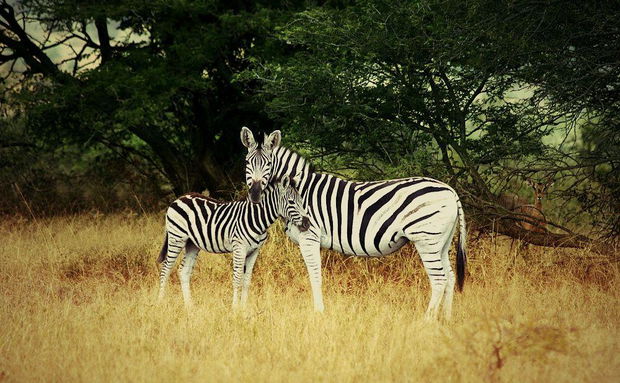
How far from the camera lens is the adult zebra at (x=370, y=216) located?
310 inches

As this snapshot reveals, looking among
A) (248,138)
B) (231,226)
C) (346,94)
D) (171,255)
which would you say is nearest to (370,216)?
(248,138)

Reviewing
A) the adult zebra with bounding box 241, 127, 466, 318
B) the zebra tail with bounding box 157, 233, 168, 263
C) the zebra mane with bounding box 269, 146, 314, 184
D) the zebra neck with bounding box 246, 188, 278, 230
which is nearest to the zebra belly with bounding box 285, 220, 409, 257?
the adult zebra with bounding box 241, 127, 466, 318

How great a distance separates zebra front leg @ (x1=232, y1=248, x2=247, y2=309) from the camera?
334 inches

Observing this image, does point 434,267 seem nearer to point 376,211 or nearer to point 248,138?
point 376,211

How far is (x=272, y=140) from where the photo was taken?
8375 mm

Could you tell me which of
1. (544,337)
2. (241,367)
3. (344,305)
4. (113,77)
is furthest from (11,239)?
(544,337)

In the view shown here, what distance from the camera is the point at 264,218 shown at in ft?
27.9

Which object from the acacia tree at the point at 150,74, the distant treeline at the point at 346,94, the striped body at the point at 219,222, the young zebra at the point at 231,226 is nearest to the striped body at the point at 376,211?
the young zebra at the point at 231,226

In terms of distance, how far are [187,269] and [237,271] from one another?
1.19 meters

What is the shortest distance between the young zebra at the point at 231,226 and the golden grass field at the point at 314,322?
442mm

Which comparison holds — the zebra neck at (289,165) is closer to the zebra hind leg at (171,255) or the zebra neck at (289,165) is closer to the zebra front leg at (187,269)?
the zebra hind leg at (171,255)

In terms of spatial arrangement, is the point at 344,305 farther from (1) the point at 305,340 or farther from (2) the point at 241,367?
(2) the point at 241,367

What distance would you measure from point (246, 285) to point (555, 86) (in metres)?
4.80

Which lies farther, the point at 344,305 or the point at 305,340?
the point at 344,305
